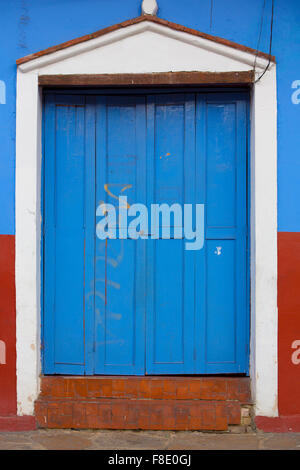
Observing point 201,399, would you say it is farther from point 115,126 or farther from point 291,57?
point 291,57

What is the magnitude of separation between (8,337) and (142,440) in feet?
4.54

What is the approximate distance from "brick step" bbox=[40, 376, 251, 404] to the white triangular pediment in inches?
101

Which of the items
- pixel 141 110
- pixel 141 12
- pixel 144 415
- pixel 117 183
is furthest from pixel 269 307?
pixel 141 12

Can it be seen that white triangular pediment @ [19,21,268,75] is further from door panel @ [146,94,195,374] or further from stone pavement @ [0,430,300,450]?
stone pavement @ [0,430,300,450]

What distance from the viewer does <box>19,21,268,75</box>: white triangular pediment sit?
470 centimetres

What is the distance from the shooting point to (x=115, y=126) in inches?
195

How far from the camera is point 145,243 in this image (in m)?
4.93

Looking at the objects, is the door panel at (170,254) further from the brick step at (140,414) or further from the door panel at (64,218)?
the door panel at (64,218)

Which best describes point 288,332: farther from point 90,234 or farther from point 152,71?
point 152,71

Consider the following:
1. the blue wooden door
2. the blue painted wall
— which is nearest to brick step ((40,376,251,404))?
the blue wooden door

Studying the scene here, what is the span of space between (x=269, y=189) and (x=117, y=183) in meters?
1.28

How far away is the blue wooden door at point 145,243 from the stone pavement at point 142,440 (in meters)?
0.53

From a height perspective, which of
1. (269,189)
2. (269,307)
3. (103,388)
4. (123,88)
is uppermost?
(123,88)

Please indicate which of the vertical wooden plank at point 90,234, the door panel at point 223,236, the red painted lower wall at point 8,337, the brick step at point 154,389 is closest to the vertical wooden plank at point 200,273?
the door panel at point 223,236
